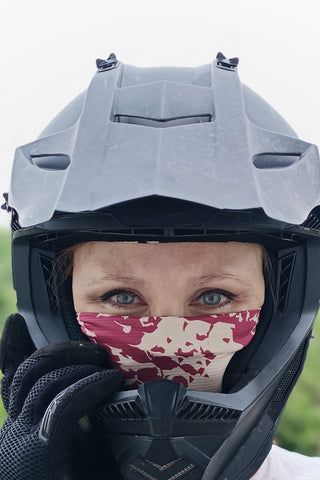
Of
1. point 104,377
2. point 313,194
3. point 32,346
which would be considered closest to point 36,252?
point 32,346

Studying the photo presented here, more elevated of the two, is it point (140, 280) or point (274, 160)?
point (274, 160)

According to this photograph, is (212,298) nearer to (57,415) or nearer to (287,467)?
(57,415)

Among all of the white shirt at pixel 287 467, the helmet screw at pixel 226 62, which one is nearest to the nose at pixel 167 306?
the white shirt at pixel 287 467

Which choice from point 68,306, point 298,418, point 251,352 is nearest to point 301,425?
point 298,418

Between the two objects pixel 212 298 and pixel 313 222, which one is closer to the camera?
pixel 212 298

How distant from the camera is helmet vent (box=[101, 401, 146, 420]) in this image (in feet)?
4.85

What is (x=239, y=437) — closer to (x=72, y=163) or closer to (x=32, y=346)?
(x=32, y=346)

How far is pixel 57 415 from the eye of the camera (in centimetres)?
139

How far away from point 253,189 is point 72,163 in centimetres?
41

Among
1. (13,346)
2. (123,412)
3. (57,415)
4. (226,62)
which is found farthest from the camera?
(226,62)

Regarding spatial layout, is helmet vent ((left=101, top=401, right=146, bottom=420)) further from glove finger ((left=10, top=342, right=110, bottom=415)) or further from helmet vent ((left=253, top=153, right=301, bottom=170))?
helmet vent ((left=253, top=153, right=301, bottom=170))

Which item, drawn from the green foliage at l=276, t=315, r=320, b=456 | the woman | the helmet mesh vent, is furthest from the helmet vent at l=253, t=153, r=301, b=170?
the green foliage at l=276, t=315, r=320, b=456

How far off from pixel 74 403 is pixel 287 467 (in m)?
0.78

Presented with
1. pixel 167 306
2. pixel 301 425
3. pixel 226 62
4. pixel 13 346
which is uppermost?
pixel 226 62
